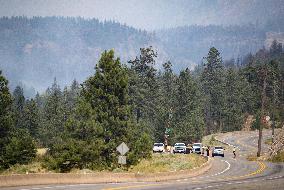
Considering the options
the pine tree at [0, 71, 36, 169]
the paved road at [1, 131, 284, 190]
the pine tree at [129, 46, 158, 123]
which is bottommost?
the paved road at [1, 131, 284, 190]

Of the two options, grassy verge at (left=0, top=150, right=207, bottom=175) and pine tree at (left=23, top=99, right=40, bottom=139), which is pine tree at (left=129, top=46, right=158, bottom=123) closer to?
pine tree at (left=23, top=99, right=40, bottom=139)

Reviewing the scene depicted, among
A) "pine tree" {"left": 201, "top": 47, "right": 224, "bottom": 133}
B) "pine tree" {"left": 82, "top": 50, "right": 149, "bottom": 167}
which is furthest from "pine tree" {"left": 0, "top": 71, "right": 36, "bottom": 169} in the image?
"pine tree" {"left": 201, "top": 47, "right": 224, "bottom": 133}

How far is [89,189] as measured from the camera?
25875mm

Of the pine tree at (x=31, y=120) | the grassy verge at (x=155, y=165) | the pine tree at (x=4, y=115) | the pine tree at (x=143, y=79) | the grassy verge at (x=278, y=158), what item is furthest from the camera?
the pine tree at (x=31, y=120)

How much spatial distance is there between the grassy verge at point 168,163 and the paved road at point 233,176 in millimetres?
2387

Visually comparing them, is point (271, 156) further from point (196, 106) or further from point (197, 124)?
point (196, 106)

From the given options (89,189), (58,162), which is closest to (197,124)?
(58,162)

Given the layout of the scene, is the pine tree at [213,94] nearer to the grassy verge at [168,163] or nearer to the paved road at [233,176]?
the paved road at [233,176]

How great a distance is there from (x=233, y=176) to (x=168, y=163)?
1044 centimetres

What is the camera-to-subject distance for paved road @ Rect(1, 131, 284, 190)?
28.5 m

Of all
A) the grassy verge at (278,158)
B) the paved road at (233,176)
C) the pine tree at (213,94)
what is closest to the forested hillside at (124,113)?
the pine tree at (213,94)

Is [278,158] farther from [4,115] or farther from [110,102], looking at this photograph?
[4,115]

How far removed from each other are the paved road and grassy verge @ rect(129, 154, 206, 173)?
239 cm

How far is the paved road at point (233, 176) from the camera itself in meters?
28.5
